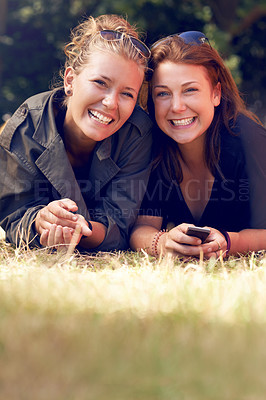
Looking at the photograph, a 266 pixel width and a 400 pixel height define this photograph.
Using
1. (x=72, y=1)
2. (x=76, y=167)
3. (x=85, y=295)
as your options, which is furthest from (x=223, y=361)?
(x=72, y=1)

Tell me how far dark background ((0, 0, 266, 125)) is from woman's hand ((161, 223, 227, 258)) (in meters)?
8.43

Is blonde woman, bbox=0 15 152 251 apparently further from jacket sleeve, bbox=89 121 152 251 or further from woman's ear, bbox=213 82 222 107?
woman's ear, bbox=213 82 222 107

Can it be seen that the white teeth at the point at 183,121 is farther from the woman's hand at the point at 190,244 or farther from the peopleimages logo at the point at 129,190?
the woman's hand at the point at 190,244

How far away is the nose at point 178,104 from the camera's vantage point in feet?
9.45

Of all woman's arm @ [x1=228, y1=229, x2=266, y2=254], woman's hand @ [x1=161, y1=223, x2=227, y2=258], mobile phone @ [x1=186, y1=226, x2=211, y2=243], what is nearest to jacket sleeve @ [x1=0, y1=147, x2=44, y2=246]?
woman's hand @ [x1=161, y1=223, x2=227, y2=258]

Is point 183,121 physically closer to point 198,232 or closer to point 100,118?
point 100,118

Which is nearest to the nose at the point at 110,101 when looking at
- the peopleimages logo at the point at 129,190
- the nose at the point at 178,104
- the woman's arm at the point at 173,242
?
the nose at the point at 178,104

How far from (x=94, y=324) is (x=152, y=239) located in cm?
141

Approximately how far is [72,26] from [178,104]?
904 cm

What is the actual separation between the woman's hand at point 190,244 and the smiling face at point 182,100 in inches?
23.1

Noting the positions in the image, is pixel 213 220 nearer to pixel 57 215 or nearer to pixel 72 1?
pixel 57 215

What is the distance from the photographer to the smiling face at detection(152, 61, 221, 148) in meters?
2.92

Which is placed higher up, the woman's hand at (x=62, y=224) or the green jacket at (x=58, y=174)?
the green jacket at (x=58, y=174)

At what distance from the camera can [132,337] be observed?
4.81 feet
